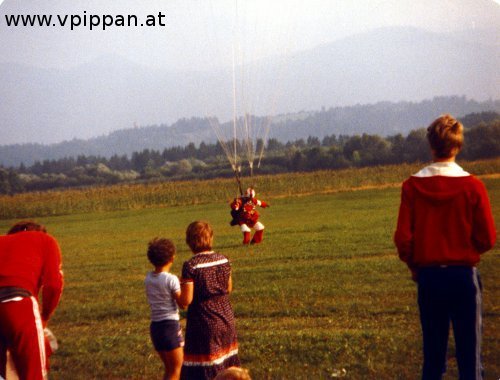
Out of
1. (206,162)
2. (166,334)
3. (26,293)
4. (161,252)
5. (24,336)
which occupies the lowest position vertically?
(166,334)

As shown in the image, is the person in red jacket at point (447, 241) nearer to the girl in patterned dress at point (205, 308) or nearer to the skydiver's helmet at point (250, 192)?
the girl in patterned dress at point (205, 308)

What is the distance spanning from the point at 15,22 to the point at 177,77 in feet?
9.08

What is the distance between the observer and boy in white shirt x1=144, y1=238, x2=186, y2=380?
3383 mm

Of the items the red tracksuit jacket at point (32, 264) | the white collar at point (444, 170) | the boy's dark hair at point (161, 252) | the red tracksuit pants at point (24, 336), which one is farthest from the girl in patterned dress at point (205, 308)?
the white collar at point (444, 170)

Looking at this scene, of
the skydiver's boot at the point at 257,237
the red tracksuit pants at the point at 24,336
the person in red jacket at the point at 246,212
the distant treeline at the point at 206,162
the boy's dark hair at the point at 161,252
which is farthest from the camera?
the distant treeline at the point at 206,162

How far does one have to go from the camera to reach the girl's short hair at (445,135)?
2816mm

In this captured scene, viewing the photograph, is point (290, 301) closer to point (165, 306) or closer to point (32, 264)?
point (165, 306)

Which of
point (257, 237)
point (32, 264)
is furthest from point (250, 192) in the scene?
point (32, 264)

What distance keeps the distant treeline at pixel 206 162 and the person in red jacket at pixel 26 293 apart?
7.74 meters

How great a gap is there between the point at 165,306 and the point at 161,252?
0.31m

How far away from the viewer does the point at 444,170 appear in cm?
284

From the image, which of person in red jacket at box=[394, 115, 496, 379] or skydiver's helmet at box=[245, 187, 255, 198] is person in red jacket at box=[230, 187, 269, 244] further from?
person in red jacket at box=[394, 115, 496, 379]

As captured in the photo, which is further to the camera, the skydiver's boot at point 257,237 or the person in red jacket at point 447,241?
the skydiver's boot at point 257,237

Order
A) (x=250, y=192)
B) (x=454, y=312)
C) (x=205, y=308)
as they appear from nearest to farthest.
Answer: (x=454, y=312)
(x=205, y=308)
(x=250, y=192)
